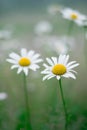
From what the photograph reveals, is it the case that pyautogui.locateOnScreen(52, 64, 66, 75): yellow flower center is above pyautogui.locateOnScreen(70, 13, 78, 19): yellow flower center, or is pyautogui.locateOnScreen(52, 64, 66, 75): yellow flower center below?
below

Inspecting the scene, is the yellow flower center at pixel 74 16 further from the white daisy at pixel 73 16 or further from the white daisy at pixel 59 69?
the white daisy at pixel 59 69

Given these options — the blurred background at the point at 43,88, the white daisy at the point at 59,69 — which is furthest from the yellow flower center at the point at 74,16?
the white daisy at the point at 59,69

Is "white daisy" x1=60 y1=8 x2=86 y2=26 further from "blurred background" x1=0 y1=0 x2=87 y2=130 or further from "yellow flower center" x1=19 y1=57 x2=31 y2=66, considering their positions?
"yellow flower center" x1=19 y1=57 x2=31 y2=66

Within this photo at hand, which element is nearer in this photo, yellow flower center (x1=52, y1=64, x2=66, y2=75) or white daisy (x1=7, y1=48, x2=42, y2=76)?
yellow flower center (x1=52, y1=64, x2=66, y2=75)

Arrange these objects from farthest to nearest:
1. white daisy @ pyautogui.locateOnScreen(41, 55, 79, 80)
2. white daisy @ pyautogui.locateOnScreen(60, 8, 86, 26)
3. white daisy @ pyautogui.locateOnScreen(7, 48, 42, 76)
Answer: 1. white daisy @ pyautogui.locateOnScreen(60, 8, 86, 26)
2. white daisy @ pyautogui.locateOnScreen(7, 48, 42, 76)
3. white daisy @ pyautogui.locateOnScreen(41, 55, 79, 80)

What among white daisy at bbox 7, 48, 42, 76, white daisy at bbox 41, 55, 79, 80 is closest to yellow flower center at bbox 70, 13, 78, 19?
white daisy at bbox 7, 48, 42, 76

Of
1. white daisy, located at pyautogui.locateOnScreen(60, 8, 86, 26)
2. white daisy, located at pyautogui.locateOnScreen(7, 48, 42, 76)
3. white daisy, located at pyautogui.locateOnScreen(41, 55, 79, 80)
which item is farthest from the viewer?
white daisy, located at pyautogui.locateOnScreen(60, 8, 86, 26)

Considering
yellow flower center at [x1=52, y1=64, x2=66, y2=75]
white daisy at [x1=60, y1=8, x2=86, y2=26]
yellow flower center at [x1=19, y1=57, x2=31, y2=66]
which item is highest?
white daisy at [x1=60, y1=8, x2=86, y2=26]

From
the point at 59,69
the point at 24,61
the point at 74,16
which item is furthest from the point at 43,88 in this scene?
the point at 59,69

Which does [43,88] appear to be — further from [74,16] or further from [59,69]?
[59,69]
